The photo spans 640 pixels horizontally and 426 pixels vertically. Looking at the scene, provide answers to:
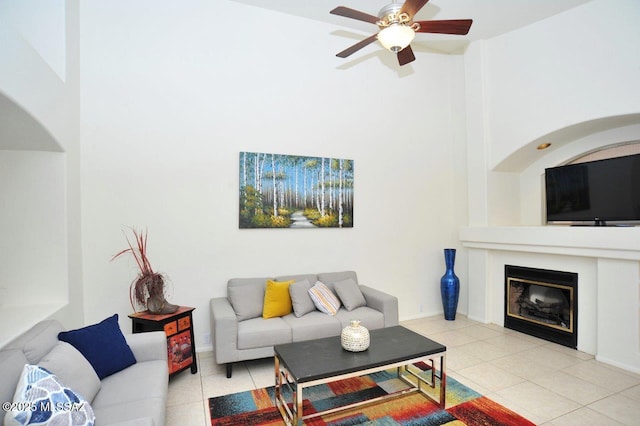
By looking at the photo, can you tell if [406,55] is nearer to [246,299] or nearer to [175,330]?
[246,299]

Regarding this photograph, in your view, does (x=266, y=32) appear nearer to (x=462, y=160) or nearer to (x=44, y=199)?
(x=44, y=199)

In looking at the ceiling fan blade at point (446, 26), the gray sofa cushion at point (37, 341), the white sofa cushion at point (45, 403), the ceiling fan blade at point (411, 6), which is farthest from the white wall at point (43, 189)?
the ceiling fan blade at point (446, 26)

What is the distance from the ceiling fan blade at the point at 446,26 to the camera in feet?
9.45

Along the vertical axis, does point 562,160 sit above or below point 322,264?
above

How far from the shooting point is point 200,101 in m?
3.82

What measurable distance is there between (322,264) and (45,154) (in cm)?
305

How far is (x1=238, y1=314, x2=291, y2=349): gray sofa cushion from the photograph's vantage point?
317cm

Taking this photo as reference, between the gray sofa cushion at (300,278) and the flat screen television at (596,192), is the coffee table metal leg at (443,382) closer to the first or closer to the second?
the gray sofa cushion at (300,278)

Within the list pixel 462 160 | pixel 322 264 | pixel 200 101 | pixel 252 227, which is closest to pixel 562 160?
pixel 462 160

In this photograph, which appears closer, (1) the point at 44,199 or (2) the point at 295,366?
(2) the point at 295,366

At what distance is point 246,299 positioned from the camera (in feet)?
11.7

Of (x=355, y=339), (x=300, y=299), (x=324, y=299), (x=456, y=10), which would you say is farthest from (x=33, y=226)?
(x=456, y=10)

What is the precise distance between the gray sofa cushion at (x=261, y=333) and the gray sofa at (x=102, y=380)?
2.75 feet

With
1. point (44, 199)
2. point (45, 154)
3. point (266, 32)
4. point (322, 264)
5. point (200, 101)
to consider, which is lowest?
point (322, 264)
